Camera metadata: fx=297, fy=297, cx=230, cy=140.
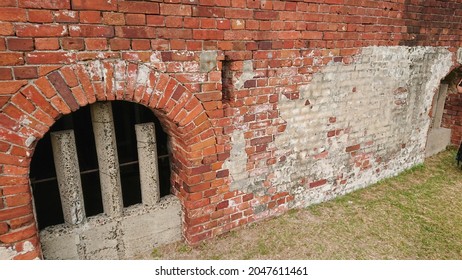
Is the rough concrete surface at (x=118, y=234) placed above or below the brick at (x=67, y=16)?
below

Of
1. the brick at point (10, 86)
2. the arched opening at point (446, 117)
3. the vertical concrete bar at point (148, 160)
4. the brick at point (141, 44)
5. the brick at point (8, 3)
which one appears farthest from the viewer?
the arched opening at point (446, 117)

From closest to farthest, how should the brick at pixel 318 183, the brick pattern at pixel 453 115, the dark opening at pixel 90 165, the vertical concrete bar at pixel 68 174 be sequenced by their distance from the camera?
1. the vertical concrete bar at pixel 68 174
2. the dark opening at pixel 90 165
3. the brick at pixel 318 183
4. the brick pattern at pixel 453 115

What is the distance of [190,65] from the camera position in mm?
2717

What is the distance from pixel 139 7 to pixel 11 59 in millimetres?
984

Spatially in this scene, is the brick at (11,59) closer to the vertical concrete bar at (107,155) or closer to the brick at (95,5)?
the brick at (95,5)

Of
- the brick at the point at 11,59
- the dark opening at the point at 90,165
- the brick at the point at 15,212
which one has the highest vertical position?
the brick at the point at 11,59

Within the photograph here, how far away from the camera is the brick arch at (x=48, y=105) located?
2152 mm

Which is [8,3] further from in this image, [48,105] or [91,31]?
[48,105]

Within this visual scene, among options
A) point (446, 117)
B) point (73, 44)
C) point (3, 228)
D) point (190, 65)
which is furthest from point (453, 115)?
point (3, 228)

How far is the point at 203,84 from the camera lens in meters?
2.84

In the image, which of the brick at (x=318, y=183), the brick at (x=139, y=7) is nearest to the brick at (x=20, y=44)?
the brick at (x=139, y=7)

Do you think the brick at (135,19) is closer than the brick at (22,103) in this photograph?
No

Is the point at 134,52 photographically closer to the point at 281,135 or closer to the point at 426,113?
the point at 281,135
